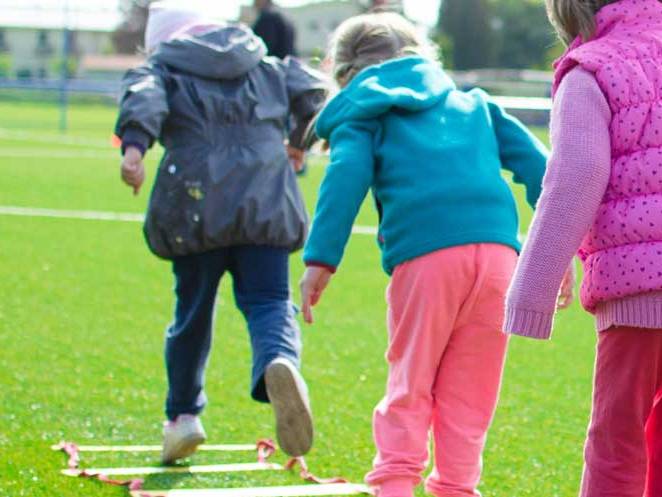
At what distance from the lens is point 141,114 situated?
14.1ft

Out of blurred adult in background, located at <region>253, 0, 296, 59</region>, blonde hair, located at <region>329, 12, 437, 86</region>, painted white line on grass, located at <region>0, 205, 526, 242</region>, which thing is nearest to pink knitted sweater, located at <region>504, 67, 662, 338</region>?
blonde hair, located at <region>329, 12, 437, 86</region>

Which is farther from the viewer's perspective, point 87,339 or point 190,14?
point 87,339

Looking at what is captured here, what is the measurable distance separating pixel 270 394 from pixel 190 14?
1525 millimetres

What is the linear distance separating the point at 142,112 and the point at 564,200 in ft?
5.88

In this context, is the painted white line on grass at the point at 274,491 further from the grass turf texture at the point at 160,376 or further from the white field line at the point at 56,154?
the white field line at the point at 56,154

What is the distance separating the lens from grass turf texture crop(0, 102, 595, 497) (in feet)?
14.4

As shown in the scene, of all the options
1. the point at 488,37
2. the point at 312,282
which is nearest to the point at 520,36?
the point at 488,37

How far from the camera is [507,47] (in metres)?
80.8

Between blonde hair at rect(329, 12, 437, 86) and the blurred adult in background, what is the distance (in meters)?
10.2

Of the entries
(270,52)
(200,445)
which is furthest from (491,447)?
(270,52)

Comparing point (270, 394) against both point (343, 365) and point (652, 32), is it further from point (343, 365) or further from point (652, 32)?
point (343, 365)

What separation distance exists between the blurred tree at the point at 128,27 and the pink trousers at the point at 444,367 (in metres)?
87.0

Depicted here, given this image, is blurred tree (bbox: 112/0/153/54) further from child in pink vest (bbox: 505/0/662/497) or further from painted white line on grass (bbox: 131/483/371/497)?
child in pink vest (bbox: 505/0/662/497)

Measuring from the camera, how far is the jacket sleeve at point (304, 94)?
468cm
